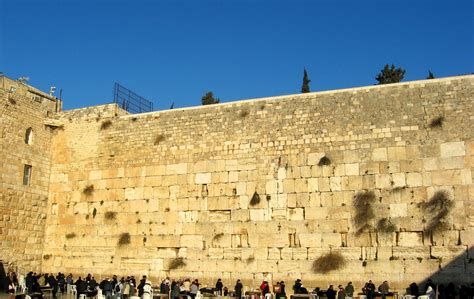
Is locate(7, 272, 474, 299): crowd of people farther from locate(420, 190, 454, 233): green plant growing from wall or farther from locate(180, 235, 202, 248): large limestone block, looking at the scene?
locate(420, 190, 454, 233): green plant growing from wall

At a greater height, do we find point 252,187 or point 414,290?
point 252,187

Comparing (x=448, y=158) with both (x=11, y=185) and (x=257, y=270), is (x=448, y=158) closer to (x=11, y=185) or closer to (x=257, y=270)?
(x=257, y=270)

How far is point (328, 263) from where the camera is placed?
1541 centimetres

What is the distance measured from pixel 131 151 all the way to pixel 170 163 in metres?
1.69

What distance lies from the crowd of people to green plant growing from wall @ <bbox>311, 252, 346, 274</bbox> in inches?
21.4

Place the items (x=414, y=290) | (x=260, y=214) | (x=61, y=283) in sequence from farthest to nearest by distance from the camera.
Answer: (x=61, y=283), (x=260, y=214), (x=414, y=290)

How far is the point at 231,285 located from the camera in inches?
642

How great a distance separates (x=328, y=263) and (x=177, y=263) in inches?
188

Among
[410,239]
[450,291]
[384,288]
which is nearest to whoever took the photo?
[450,291]

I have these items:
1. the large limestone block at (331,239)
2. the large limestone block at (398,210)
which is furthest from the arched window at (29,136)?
the large limestone block at (398,210)

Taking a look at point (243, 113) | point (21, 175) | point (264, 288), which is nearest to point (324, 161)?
point (243, 113)

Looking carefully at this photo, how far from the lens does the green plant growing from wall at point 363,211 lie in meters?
15.4

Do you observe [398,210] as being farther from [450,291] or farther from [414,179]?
[450,291]

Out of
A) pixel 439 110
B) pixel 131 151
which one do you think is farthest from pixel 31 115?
pixel 439 110
